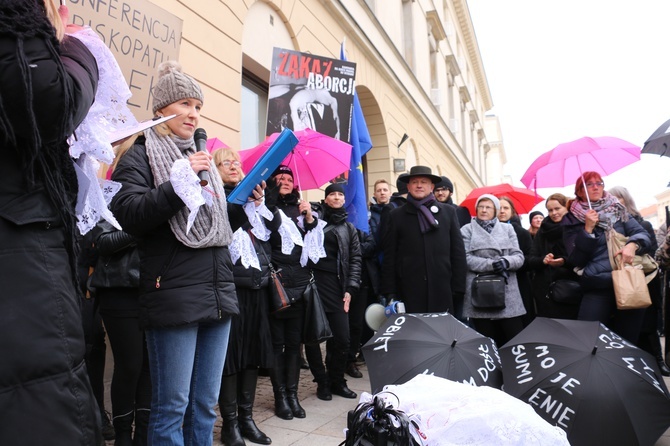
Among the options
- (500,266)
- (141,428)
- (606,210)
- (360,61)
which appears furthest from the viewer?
(360,61)

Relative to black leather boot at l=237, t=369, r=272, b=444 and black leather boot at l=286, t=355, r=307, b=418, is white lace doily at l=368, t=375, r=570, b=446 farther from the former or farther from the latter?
black leather boot at l=286, t=355, r=307, b=418

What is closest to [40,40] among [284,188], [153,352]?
[153,352]

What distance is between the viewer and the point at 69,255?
51.8 inches

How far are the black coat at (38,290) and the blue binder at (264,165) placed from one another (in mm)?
979

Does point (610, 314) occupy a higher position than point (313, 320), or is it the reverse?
point (610, 314)

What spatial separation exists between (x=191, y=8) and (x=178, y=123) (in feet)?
11.2

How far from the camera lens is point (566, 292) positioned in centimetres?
460

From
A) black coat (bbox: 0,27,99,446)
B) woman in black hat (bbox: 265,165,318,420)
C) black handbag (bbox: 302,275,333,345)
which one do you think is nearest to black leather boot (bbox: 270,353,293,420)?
woman in black hat (bbox: 265,165,318,420)

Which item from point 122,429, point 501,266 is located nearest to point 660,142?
point 501,266

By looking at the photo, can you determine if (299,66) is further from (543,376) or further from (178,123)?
→ (543,376)

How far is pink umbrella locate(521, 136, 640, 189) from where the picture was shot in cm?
480

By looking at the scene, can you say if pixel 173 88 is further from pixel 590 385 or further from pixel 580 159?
pixel 580 159

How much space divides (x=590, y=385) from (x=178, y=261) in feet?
6.80

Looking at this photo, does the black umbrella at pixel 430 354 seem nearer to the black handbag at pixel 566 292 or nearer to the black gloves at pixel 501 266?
the black gloves at pixel 501 266
